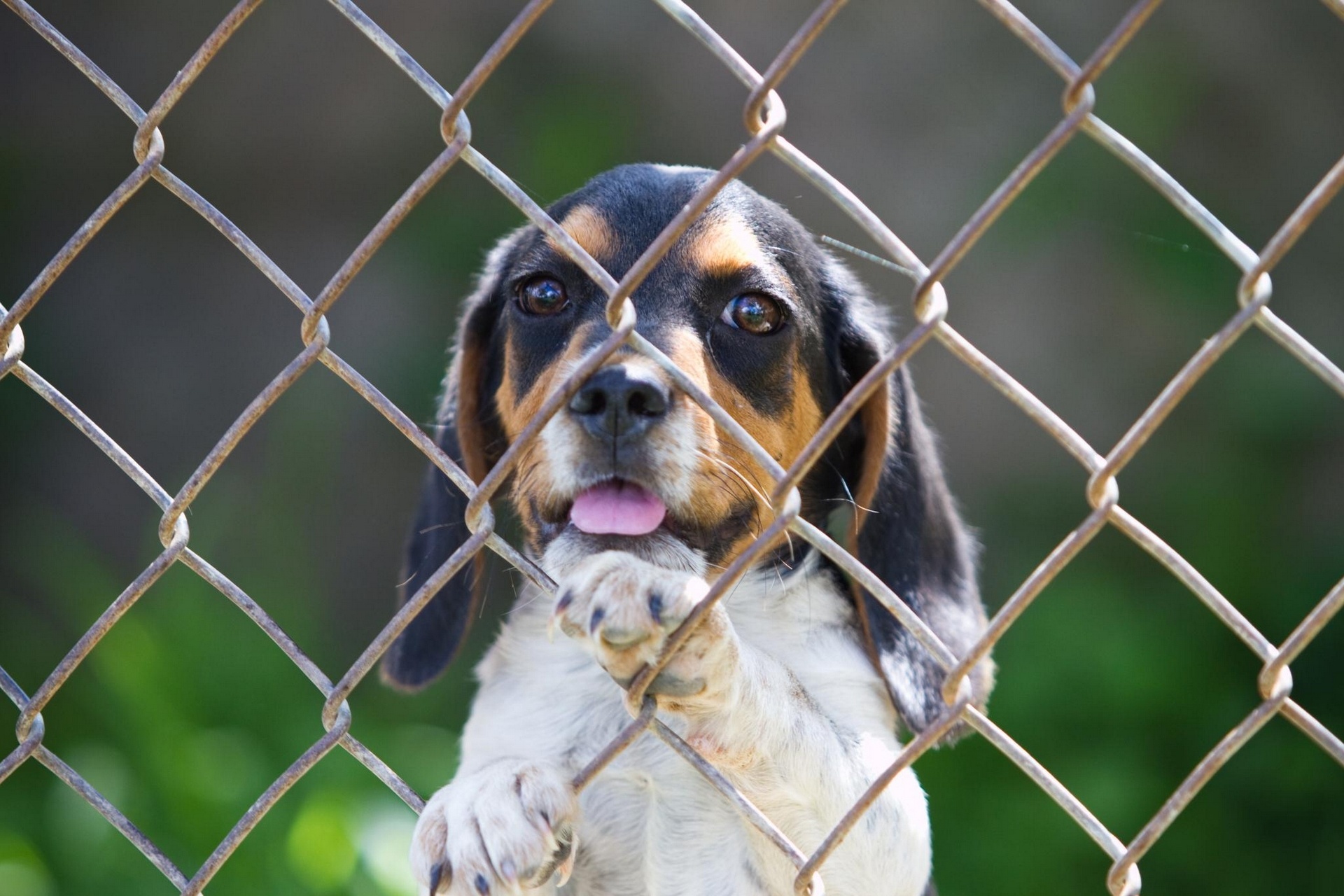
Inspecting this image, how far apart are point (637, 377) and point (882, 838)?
940 millimetres

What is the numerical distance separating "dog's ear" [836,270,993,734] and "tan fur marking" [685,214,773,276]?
16.4 inches

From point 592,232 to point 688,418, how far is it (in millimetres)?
765

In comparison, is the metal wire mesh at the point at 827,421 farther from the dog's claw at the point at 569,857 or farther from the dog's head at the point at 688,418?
the dog's head at the point at 688,418

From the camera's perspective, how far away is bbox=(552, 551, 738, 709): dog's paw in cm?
168

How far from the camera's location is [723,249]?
2814mm

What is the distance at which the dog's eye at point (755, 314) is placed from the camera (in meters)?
2.78

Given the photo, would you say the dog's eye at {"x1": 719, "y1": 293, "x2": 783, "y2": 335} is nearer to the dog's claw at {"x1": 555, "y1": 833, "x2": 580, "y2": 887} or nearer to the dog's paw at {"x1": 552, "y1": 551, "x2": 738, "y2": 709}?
the dog's paw at {"x1": 552, "y1": 551, "x2": 738, "y2": 709}

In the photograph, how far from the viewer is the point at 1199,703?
16.2 ft

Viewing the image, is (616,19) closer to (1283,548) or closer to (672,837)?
(1283,548)

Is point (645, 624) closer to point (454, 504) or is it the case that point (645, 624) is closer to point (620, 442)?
point (620, 442)

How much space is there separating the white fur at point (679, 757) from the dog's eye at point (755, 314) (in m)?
0.56

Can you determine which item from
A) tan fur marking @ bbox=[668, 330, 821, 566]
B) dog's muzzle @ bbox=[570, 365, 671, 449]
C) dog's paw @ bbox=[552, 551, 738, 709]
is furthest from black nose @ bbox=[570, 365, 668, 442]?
dog's paw @ bbox=[552, 551, 738, 709]

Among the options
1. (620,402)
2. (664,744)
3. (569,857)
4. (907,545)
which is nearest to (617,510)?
(620,402)

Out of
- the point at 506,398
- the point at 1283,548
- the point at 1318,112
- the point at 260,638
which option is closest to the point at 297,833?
the point at 260,638
